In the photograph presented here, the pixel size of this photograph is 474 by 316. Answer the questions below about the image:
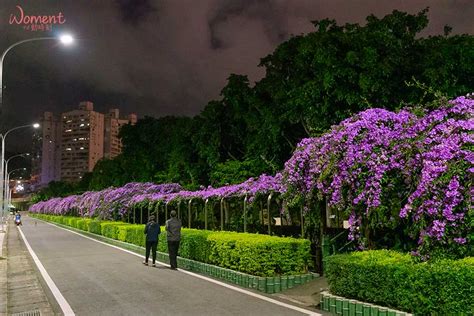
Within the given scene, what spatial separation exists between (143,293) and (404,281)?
20.1 feet

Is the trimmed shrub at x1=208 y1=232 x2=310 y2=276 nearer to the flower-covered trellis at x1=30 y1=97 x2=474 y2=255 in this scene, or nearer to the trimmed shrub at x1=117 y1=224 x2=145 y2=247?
the flower-covered trellis at x1=30 y1=97 x2=474 y2=255

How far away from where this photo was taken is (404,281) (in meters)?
7.54

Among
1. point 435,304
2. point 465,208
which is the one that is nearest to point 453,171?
point 465,208

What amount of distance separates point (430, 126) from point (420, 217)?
189 cm

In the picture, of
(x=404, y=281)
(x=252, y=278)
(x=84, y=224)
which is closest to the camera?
(x=404, y=281)

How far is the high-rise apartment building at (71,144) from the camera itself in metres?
178

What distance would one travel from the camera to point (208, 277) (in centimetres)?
1364

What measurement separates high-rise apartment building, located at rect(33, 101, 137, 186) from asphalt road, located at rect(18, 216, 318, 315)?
165 meters

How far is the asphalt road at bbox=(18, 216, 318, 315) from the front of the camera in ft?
30.7

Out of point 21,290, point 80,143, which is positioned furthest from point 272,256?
point 80,143

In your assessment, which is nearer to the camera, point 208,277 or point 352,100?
point 208,277

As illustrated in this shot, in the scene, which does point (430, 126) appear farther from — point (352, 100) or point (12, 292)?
point (352, 100)

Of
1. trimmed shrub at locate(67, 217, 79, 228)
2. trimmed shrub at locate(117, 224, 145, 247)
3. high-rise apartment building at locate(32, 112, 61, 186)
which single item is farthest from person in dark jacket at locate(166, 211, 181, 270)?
high-rise apartment building at locate(32, 112, 61, 186)

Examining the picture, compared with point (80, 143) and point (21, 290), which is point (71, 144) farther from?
point (21, 290)
